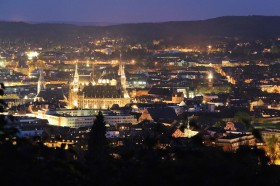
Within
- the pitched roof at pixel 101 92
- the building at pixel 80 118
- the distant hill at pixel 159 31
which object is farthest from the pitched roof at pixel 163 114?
the distant hill at pixel 159 31

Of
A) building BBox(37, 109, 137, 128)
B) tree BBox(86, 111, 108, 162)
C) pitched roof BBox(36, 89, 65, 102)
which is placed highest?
pitched roof BBox(36, 89, 65, 102)

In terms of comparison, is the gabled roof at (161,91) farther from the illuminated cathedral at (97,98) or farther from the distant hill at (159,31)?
the distant hill at (159,31)

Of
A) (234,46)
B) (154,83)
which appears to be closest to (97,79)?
(154,83)

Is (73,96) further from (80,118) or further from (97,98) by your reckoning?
(80,118)

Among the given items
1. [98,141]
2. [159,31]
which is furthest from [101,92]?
[159,31]

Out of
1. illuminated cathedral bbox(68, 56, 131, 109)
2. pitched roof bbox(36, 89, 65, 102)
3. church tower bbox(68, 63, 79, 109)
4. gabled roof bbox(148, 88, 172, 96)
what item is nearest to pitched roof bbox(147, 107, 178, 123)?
illuminated cathedral bbox(68, 56, 131, 109)

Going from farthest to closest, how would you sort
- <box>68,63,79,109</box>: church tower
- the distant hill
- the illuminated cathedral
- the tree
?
the distant hill
<box>68,63,79,109</box>: church tower
the illuminated cathedral
the tree

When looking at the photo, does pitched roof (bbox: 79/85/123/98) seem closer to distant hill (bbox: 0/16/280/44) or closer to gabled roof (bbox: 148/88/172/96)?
gabled roof (bbox: 148/88/172/96)

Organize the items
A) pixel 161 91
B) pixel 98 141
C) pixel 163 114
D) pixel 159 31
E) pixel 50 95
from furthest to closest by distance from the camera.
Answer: pixel 159 31 → pixel 161 91 → pixel 50 95 → pixel 163 114 → pixel 98 141

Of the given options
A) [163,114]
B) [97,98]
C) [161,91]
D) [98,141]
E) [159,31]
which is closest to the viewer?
[98,141]
